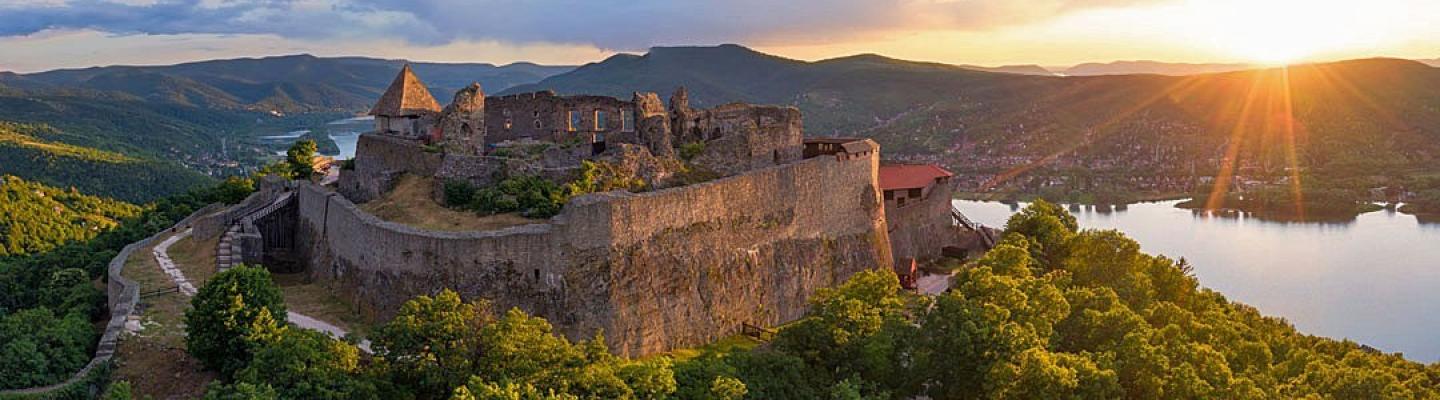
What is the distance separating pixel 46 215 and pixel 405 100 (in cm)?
5091

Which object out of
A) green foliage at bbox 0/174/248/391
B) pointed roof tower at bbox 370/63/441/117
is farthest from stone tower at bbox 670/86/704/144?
green foliage at bbox 0/174/248/391

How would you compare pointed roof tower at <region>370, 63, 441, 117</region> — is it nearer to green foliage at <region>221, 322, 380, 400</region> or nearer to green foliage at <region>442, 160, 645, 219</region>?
green foliage at <region>442, 160, 645, 219</region>

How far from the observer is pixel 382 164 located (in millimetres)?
33562

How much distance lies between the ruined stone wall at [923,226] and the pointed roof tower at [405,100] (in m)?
18.6

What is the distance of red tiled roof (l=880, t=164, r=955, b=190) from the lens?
40219 mm

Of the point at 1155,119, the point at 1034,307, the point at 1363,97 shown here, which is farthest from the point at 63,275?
the point at 1363,97

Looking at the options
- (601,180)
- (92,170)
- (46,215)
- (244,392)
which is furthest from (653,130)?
(92,170)

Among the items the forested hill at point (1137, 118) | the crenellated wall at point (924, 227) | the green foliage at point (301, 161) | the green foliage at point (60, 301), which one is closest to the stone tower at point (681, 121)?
the crenellated wall at point (924, 227)

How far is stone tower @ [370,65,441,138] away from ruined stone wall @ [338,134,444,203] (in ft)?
5.34

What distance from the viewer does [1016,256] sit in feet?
101

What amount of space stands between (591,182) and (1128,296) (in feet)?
57.0

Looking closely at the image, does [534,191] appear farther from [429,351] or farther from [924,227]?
[924,227]

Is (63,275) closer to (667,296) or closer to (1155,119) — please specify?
(667,296)

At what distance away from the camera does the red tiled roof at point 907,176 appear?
4022 cm
